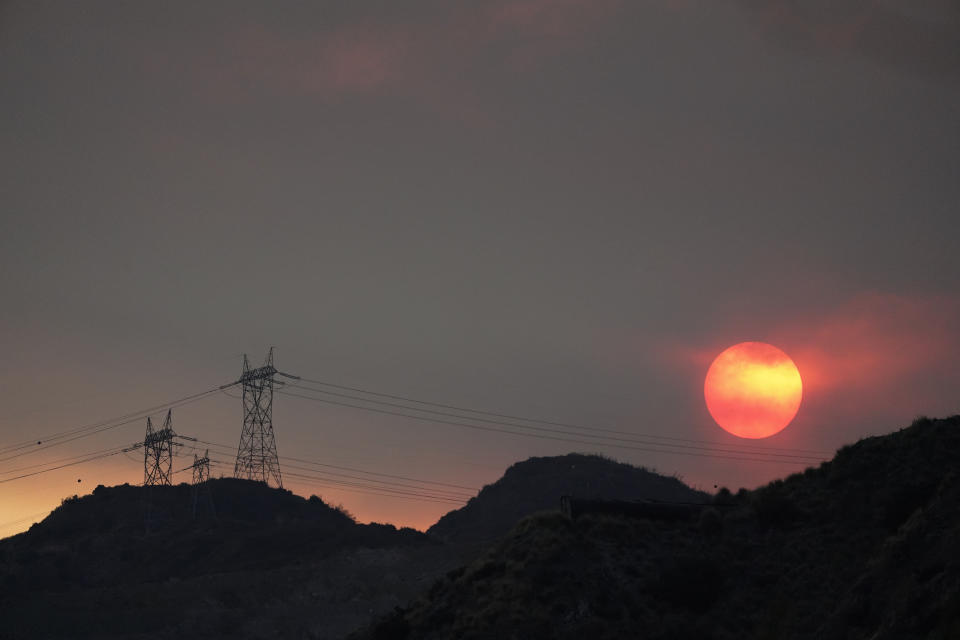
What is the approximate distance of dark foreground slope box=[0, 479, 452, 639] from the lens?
117062 mm

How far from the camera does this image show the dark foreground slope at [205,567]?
117 meters

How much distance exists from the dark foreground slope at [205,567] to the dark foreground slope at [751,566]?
202 ft

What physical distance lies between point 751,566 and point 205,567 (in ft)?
357

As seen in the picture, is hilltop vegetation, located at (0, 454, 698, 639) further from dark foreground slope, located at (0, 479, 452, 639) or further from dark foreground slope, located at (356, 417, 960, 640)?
dark foreground slope, located at (356, 417, 960, 640)

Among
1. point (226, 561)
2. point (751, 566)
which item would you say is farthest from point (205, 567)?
point (751, 566)

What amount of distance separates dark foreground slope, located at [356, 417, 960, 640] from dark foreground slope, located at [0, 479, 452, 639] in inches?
2418

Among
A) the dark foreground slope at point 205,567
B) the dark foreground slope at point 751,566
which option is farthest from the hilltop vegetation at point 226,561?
the dark foreground slope at point 751,566

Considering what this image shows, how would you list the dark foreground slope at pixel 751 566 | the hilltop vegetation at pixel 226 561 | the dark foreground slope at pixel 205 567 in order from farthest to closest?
1. the hilltop vegetation at pixel 226 561
2. the dark foreground slope at pixel 205 567
3. the dark foreground slope at pixel 751 566

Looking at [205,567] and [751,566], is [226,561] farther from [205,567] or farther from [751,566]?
[751,566]

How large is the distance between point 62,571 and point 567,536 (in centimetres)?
11965

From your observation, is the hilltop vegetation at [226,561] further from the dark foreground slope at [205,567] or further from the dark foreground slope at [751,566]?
the dark foreground slope at [751,566]

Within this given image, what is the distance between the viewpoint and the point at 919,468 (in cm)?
5831

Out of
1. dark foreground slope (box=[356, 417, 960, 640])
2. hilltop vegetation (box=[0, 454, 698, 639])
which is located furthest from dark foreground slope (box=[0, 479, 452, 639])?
dark foreground slope (box=[356, 417, 960, 640])

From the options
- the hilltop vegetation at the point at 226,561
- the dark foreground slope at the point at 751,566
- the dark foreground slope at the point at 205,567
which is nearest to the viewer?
the dark foreground slope at the point at 751,566
